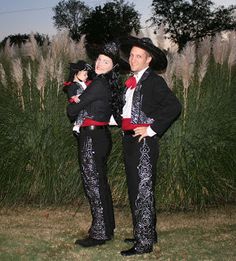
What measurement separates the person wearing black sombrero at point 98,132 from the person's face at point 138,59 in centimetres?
17

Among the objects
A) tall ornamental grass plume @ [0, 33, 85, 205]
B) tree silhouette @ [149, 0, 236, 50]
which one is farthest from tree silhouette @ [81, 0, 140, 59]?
tall ornamental grass plume @ [0, 33, 85, 205]

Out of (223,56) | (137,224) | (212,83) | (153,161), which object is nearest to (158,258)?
(137,224)

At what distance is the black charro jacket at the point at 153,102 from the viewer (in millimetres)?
4797

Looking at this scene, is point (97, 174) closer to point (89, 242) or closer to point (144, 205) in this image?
point (144, 205)

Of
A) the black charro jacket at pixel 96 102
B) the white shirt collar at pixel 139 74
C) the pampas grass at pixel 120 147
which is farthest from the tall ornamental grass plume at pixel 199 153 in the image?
the black charro jacket at pixel 96 102

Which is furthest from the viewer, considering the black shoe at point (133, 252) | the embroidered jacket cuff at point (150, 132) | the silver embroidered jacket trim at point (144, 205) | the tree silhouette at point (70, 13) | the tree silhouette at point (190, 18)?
the tree silhouette at point (70, 13)

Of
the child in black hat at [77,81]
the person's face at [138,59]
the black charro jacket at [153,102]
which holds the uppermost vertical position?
the person's face at [138,59]

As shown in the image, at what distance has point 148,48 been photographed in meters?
4.81

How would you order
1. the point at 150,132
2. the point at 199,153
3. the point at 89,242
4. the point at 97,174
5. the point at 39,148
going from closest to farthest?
the point at 150,132 → the point at 97,174 → the point at 89,242 → the point at 199,153 → the point at 39,148

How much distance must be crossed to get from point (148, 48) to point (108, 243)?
77.1 inches

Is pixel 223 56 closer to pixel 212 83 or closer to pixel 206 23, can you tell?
pixel 212 83

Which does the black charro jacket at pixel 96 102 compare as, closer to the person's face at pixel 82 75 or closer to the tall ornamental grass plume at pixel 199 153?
the person's face at pixel 82 75

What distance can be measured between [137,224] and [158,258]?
1.20ft

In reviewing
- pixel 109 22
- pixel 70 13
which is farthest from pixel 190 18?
pixel 70 13
